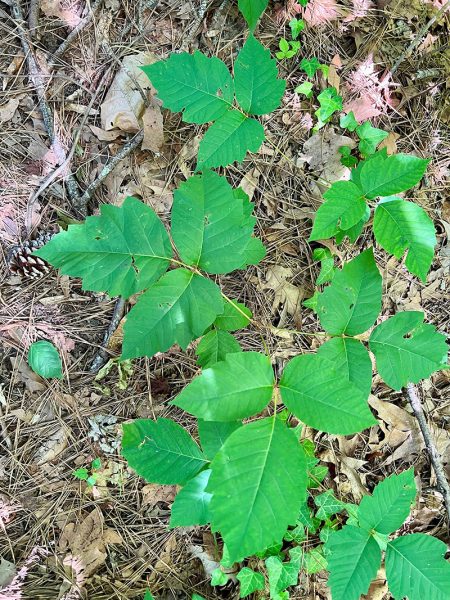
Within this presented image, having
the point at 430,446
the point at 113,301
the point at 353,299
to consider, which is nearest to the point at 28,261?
the point at 113,301

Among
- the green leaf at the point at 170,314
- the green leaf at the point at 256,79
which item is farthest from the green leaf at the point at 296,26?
the green leaf at the point at 170,314

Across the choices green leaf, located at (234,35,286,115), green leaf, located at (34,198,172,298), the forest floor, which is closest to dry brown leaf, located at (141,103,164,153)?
the forest floor

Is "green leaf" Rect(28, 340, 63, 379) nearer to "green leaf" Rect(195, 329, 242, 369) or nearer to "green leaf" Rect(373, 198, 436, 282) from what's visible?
"green leaf" Rect(195, 329, 242, 369)

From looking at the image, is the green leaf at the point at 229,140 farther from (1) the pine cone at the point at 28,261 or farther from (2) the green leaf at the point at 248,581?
(2) the green leaf at the point at 248,581

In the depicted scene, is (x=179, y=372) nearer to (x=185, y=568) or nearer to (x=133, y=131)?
(x=185, y=568)

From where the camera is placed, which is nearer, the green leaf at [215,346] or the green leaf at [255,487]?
the green leaf at [255,487]

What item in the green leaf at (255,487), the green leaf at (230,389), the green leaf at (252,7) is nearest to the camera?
the green leaf at (255,487)
